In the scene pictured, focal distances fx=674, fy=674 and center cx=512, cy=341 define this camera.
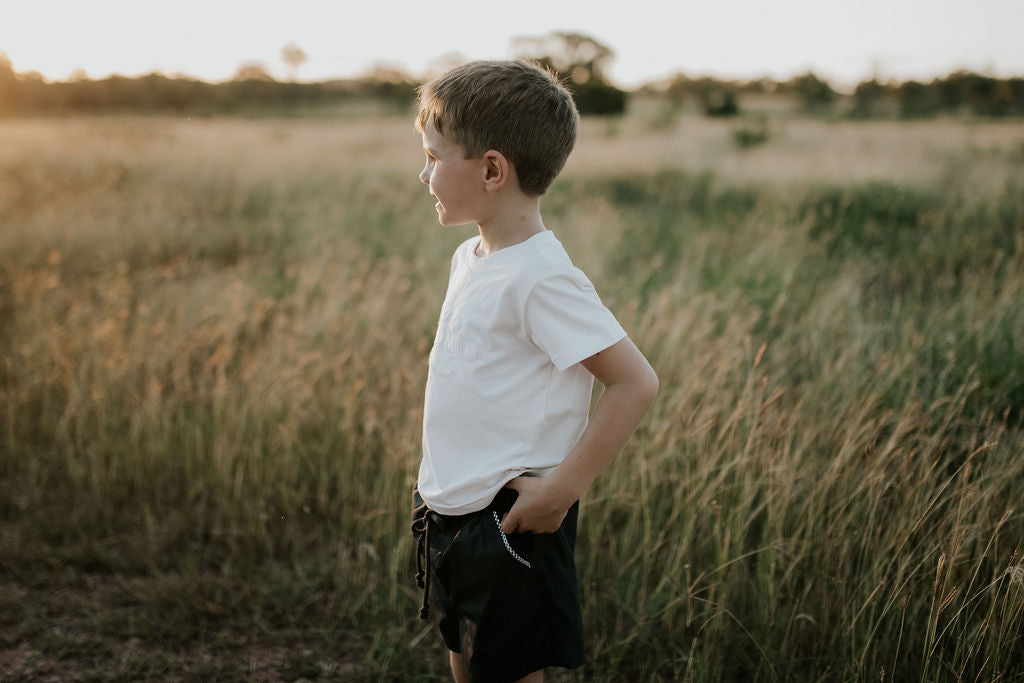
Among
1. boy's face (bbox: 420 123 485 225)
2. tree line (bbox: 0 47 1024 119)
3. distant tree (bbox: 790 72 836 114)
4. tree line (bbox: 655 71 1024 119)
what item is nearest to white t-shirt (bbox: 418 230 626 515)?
boy's face (bbox: 420 123 485 225)

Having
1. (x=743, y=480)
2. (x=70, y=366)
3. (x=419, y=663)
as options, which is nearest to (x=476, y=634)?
(x=419, y=663)

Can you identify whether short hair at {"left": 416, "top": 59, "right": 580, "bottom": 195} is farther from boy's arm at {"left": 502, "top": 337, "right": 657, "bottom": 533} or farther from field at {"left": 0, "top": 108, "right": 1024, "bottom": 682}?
field at {"left": 0, "top": 108, "right": 1024, "bottom": 682}

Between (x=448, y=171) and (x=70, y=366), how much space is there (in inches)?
108

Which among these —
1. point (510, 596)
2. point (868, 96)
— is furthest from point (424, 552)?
point (868, 96)

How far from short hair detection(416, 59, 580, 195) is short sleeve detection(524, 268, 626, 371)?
0.24 metres

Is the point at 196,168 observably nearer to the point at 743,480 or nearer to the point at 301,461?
the point at 301,461

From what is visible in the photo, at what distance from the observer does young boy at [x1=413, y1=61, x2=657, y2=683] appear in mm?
1212

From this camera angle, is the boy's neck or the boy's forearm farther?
the boy's neck

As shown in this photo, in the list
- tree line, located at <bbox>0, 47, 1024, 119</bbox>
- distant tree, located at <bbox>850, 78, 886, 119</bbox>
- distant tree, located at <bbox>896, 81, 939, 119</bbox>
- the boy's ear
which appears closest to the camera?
the boy's ear

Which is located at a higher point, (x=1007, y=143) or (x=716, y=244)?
(x=1007, y=143)

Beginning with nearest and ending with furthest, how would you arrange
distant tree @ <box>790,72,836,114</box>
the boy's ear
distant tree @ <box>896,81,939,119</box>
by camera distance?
the boy's ear
distant tree @ <box>896,81,939,119</box>
distant tree @ <box>790,72,836,114</box>

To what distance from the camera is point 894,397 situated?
9.20 feet

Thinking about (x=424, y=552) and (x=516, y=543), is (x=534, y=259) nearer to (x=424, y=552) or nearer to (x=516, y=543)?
(x=516, y=543)

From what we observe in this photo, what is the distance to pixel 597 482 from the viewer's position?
100 inches
